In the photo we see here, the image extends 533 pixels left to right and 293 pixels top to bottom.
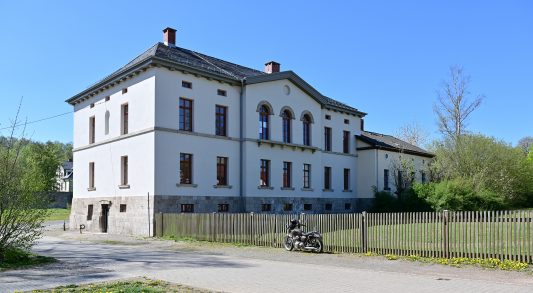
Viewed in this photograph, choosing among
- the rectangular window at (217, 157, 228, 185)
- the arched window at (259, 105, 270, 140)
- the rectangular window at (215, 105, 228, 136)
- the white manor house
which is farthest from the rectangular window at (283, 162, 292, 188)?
the rectangular window at (215, 105, 228, 136)

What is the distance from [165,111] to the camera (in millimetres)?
27891

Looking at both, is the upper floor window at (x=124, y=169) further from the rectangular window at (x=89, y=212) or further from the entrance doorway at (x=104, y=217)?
the rectangular window at (x=89, y=212)

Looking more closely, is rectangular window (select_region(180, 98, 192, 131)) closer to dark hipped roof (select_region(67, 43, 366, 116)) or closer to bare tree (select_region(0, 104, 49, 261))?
dark hipped roof (select_region(67, 43, 366, 116))

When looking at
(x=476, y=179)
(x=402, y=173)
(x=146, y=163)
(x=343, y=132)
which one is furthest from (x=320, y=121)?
(x=146, y=163)

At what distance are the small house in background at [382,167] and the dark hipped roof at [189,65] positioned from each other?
6.70 m

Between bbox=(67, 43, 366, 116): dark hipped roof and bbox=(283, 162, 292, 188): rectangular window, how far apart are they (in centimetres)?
598

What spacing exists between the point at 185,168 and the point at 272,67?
1419 centimetres

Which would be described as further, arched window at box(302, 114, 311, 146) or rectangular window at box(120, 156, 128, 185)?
arched window at box(302, 114, 311, 146)

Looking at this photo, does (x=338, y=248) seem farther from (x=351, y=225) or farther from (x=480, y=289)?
(x=480, y=289)

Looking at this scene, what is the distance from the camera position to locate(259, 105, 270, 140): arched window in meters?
33.7

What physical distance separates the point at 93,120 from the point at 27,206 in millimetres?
20775

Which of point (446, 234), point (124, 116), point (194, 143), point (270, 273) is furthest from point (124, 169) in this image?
point (446, 234)

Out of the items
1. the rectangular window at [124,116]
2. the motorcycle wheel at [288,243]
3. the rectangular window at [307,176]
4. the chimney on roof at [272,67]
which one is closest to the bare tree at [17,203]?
the motorcycle wheel at [288,243]

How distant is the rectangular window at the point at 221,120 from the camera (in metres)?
31.1
